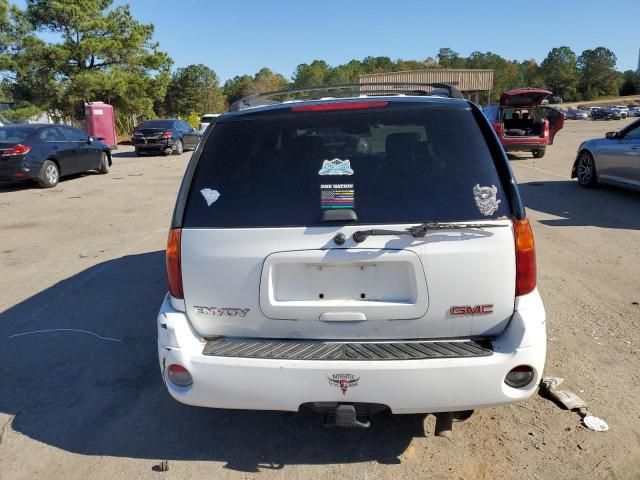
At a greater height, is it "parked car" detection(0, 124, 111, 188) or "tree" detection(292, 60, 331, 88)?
"tree" detection(292, 60, 331, 88)

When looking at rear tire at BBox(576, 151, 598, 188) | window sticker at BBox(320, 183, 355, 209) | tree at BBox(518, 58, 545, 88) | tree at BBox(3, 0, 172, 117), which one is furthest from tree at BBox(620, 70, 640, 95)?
window sticker at BBox(320, 183, 355, 209)

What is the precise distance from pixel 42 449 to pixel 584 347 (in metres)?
3.81

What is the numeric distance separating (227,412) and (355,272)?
1424mm

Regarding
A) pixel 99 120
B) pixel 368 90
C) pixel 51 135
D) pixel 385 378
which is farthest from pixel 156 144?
pixel 385 378

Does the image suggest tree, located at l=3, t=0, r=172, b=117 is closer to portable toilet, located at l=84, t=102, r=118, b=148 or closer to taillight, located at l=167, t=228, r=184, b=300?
portable toilet, located at l=84, t=102, r=118, b=148

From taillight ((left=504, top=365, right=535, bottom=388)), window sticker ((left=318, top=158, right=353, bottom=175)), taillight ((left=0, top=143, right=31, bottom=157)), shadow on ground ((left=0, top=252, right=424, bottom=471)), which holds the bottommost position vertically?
shadow on ground ((left=0, top=252, right=424, bottom=471))

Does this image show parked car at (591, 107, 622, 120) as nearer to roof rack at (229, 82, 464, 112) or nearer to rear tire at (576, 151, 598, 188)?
rear tire at (576, 151, 598, 188)

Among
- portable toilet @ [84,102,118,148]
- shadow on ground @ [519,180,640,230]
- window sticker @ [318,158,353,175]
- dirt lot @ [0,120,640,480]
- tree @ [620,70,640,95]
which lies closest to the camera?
window sticker @ [318,158,353,175]

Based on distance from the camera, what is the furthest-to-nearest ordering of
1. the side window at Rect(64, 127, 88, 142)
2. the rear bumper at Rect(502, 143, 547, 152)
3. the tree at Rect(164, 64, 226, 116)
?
the tree at Rect(164, 64, 226, 116), the rear bumper at Rect(502, 143, 547, 152), the side window at Rect(64, 127, 88, 142)

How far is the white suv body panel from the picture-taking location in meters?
2.50

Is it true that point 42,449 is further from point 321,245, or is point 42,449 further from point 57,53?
point 57,53

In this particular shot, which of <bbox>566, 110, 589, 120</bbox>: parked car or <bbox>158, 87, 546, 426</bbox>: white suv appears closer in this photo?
<bbox>158, 87, 546, 426</bbox>: white suv

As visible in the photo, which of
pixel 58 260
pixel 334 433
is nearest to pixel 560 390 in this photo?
pixel 334 433

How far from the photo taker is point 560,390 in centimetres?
338
